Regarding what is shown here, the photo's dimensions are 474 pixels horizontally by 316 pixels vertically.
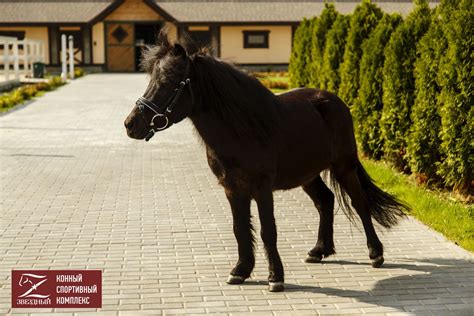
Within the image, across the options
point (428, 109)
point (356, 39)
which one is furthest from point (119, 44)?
point (428, 109)

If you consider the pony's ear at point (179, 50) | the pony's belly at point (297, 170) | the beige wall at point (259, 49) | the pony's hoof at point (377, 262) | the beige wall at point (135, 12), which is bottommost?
the pony's hoof at point (377, 262)

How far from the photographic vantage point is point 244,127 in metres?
5.62

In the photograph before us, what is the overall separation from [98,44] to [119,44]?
1.39 metres

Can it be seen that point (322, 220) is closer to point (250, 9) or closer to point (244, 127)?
point (244, 127)

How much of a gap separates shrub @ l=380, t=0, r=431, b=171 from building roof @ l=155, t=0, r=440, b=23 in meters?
34.6

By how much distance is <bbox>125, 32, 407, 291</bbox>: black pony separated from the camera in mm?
5402

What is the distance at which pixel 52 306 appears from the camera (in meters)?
5.43

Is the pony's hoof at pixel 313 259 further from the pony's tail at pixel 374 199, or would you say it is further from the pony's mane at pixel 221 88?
the pony's mane at pixel 221 88

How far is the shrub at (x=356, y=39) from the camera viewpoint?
44.1 feet

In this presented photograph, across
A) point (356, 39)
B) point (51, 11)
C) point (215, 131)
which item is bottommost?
point (215, 131)

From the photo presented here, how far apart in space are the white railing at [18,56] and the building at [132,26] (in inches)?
93.6

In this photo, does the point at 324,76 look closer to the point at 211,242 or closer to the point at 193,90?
the point at 211,242

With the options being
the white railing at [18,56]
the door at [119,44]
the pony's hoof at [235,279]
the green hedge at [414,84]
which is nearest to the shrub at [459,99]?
the green hedge at [414,84]

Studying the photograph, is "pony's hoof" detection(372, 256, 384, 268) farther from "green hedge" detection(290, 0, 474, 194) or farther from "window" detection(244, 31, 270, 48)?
"window" detection(244, 31, 270, 48)
